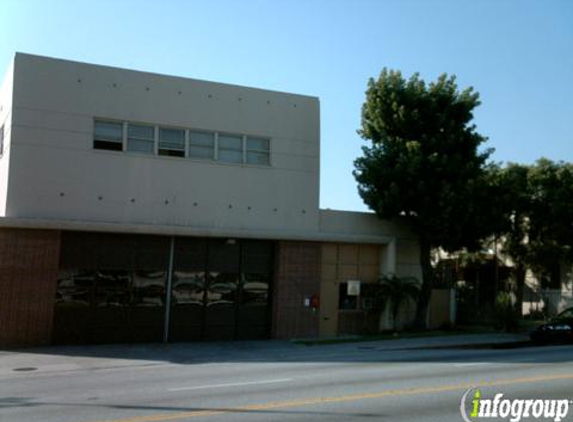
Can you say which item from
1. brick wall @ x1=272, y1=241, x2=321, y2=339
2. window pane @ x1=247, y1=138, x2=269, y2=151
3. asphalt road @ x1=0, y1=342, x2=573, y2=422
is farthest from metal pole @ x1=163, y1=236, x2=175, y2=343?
window pane @ x1=247, y1=138, x2=269, y2=151

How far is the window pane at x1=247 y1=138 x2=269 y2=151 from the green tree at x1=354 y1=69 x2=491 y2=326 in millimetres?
3816

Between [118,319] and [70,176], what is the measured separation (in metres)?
4.86

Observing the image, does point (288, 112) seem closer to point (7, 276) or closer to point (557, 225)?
point (7, 276)

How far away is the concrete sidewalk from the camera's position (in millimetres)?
17391

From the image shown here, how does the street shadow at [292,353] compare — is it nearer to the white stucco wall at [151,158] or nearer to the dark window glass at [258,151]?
the white stucco wall at [151,158]

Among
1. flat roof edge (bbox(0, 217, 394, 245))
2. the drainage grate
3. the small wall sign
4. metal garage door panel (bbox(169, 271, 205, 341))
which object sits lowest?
the drainage grate

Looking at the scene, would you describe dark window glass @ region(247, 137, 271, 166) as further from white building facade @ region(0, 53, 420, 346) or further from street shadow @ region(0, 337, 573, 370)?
street shadow @ region(0, 337, 573, 370)

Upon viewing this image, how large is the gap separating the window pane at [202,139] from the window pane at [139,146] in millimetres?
1448

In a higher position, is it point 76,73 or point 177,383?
point 76,73

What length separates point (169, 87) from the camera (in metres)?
23.4

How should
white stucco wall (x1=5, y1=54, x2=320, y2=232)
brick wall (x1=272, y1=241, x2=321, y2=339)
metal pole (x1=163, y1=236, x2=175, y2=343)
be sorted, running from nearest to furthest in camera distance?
white stucco wall (x1=5, y1=54, x2=320, y2=232) < metal pole (x1=163, y1=236, x2=175, y2=343) < brick wall (x1=272, y1=241, x2=321, y2=339)

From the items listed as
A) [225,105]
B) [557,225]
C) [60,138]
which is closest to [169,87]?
[225,105]

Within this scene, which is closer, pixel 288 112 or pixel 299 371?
pixel 299 371

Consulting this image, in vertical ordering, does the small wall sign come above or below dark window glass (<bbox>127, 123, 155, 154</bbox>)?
below
